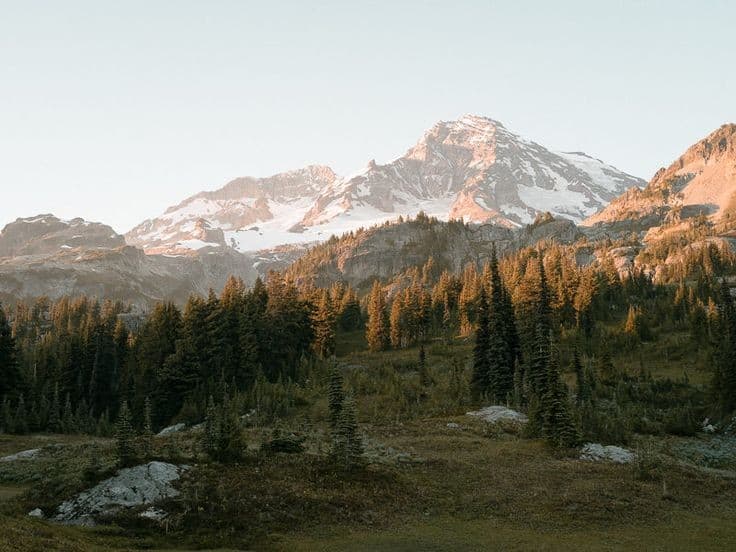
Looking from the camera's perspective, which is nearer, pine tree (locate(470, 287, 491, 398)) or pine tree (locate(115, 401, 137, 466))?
pine tree (locate(115, 401, 137, 466))

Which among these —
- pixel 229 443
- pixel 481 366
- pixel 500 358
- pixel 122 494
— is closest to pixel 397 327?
pixel 481 366

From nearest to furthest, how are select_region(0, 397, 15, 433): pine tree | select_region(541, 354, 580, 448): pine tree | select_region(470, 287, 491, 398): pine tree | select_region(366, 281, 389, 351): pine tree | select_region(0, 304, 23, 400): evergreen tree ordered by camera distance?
select_region(541, 354, 580, 448): pine tree, select_region(0, 397, 15, 433): pine tree, select_region(470, 287, 491, 398): pine tree, select_region(0, 304, 23, 400): evergreen tree, select_region(366, 281, 389, 351): pine tree

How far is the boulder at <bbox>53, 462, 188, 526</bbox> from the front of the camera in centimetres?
2848

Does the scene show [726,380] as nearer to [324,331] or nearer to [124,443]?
[324,331]

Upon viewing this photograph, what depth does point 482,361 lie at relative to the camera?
77.0 metres

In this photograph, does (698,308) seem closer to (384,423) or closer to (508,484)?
(384,423)

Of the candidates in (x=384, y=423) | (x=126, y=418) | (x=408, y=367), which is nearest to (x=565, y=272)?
(x=408, y=367)

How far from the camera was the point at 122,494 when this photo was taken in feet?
98.2

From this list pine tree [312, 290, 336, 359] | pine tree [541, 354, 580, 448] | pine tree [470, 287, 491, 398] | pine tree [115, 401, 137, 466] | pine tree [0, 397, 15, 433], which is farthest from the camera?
pine tree [312, 290, 336, 359]

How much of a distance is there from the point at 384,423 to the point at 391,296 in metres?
131

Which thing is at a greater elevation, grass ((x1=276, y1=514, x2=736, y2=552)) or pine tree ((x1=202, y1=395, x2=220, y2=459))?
pine tree ((x1=202, y1=395, x2=220, y2=459))

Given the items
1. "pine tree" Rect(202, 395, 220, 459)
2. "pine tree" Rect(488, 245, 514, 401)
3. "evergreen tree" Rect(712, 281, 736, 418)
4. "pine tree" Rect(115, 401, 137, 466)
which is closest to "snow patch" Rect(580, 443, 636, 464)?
"pine tree" Rect(488, 245, 514, 401)

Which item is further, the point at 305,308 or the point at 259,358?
the point at 305,308

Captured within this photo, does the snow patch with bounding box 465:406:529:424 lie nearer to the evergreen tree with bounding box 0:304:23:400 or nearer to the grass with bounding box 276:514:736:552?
the grass with bounding box 276:514:736:552
